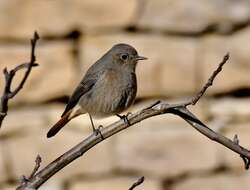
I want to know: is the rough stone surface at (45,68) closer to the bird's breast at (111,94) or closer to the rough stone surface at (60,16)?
the rough stone surface at (60,16)

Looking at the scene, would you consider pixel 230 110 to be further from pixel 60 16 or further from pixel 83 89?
pixel 83 89

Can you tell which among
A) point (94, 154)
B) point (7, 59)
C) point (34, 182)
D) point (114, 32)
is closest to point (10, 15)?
point (7, 59)

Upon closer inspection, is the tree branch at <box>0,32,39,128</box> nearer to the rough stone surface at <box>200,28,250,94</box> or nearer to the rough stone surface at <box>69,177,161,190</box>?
the rough stone surface at <box>200,28,250,94</box>

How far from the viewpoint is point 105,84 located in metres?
3.80

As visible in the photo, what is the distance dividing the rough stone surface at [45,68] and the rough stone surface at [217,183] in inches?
36.2

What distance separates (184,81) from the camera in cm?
532

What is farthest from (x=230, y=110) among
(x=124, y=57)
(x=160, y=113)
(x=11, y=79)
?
(x=11, y=79)

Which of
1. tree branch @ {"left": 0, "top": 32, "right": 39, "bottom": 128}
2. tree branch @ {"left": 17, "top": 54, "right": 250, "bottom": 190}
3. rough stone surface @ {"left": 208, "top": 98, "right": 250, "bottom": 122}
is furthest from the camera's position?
rough stone surface @ {"left": 208, "top": 98, "right": 250, "bottom": 122}

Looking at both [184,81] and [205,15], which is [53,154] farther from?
[205,15]

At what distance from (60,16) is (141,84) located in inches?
24.2

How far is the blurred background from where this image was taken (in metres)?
5.22

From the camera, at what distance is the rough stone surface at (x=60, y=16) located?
5.20 m

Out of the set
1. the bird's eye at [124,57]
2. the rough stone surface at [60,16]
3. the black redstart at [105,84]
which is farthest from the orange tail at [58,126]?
the rough stone surface at [60,16]

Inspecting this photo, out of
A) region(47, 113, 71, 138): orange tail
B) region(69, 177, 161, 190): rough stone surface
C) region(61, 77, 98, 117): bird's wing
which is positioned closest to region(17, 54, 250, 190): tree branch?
region(47, 113, 71, 138): orange tail
